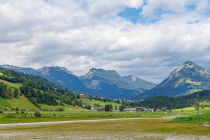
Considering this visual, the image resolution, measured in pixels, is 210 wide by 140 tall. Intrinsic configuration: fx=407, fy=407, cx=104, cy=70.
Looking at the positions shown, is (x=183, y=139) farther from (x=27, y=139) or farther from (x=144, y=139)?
(x=27, y=139)

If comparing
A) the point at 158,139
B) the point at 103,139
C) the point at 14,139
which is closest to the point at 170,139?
the point at 158,139

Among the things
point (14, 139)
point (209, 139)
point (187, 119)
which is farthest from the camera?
point (187, 119)

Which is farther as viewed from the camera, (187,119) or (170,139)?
(187,119)

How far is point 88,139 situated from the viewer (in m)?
76.8

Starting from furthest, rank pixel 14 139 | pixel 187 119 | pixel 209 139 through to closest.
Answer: pixel 187 119 < pixel 14 139 < pixel 209 139

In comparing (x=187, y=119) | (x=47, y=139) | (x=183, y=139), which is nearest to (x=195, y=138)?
(x=183, y=139)

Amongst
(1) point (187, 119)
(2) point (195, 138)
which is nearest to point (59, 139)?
(2) point (195, 138)

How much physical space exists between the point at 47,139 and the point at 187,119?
94915 millimetres

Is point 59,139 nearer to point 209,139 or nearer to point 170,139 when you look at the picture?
point 170,139

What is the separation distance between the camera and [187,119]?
529 ft

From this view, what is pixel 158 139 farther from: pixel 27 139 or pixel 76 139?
pixel 27 139

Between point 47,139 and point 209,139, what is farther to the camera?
point 47,139

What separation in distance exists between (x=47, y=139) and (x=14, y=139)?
6.12 meters

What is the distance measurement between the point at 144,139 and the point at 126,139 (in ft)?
11.0
